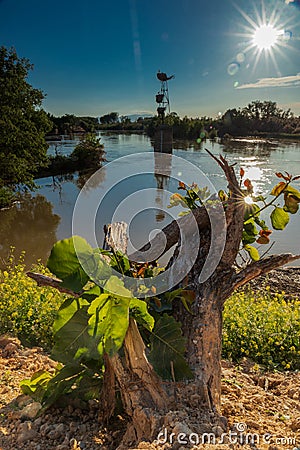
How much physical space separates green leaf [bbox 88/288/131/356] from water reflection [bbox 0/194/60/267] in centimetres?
633

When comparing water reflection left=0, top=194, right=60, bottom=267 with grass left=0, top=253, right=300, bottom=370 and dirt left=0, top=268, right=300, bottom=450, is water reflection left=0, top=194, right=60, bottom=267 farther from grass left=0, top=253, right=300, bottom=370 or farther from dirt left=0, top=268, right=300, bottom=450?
dirt left=0, top=268, right=300, bottom=450

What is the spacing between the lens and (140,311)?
1386 mm

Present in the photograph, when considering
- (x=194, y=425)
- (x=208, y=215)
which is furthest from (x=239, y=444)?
(x=208, y=215)

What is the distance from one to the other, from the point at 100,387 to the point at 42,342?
1442 mm

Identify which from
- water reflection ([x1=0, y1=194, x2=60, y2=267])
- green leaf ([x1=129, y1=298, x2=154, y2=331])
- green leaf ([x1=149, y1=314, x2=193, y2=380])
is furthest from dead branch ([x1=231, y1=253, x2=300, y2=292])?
water reflection ([x1=0, y1=194, x2=60, y2=267])

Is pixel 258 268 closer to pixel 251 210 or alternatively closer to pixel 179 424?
pixel 251 210

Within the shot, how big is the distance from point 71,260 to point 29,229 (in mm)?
9743

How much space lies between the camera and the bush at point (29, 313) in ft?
9.66

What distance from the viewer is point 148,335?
5.38 feet

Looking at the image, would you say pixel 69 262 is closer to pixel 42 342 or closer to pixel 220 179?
pixel 42 342

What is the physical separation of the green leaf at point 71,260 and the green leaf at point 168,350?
1.38 ft

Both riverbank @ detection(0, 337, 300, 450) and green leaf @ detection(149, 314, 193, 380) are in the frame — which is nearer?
riverbank @ detection(0, 337, 300, 450)

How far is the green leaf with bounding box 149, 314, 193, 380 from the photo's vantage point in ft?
4.97

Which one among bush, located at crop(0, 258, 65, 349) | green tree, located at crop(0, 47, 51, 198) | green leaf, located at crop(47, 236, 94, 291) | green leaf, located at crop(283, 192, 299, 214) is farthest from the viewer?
green tree, located at crop(0, 47, 51, 198)
